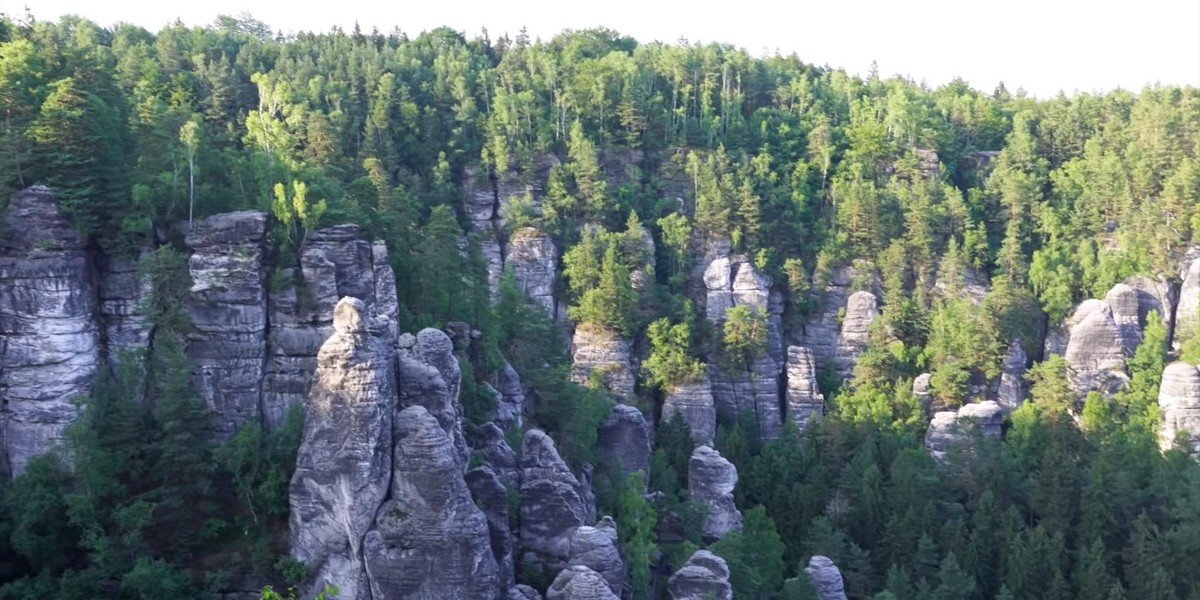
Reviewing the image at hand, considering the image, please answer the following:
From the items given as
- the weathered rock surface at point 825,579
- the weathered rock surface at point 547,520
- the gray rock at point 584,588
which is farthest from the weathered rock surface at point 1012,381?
the gray rock at point 584,588

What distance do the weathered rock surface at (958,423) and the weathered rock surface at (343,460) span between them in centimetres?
2800

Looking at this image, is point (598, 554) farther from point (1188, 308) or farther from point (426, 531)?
point (1188, 308)

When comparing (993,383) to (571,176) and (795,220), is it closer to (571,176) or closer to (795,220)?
(795,220)

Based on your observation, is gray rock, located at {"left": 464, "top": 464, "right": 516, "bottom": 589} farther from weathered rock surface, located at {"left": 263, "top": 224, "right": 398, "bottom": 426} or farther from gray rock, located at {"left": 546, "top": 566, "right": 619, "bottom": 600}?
weathered rock surface, located at {"left": 263, "top": 224, "right": 398, "bottom": 426}

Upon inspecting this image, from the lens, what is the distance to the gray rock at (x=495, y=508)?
2761 cm

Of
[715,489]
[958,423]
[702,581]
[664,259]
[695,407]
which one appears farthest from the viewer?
[664,259]

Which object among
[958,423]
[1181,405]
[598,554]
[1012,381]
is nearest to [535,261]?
[958,423]

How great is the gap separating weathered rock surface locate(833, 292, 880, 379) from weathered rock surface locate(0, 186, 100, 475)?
36.3m

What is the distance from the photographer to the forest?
87.0 feet

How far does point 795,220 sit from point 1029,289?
37.6ft

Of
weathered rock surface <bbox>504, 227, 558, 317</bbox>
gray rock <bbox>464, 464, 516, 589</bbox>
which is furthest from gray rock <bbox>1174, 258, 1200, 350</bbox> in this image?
gray rock <bbox>464, 464, 516, 589</bbox>

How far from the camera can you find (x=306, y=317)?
28594mm

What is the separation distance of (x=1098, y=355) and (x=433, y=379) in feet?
115

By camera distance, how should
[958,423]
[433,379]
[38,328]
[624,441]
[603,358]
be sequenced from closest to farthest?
[38,328] < [433,379] < [624,441] < [958,423] < [603,358]
